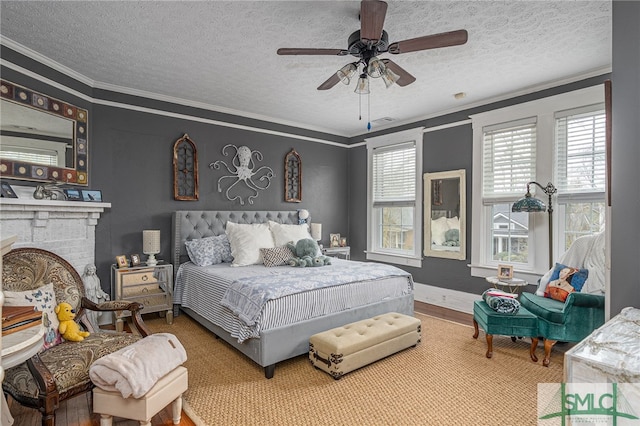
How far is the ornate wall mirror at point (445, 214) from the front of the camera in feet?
15.2

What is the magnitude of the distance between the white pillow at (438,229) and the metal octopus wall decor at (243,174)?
2691 millimetres

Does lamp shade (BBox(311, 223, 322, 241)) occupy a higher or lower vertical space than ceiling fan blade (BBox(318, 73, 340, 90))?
lower

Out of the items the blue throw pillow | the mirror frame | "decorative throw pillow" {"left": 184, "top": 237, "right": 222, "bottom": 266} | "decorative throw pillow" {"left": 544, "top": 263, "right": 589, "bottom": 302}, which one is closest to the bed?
"decorative throw pillow" {"left": 184, "top": 237, "right": 222, "bottom": 266}

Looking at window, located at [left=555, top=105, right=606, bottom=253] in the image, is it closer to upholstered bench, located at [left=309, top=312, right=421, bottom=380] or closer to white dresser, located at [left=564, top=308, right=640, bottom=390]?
upholstered bench, located at [left=309, top=312, right=421, bottom=380]

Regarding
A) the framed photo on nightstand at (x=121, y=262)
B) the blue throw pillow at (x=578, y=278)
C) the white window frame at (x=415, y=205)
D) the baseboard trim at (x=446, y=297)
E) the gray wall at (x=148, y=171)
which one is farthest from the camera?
the white window frame at (x=415, y=205)

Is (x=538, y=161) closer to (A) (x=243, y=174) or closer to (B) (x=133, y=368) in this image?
(A) (x=243, y=174)

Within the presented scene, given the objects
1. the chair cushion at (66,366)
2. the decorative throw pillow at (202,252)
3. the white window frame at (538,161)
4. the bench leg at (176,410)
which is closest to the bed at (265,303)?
the decorative throw pillow at (202,252)

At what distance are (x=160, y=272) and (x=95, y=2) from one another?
278cm

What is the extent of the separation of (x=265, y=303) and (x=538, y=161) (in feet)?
11.5

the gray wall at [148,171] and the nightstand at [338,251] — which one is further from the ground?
the gray wall at [148,171]

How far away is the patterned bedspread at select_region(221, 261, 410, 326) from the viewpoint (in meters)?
2.74

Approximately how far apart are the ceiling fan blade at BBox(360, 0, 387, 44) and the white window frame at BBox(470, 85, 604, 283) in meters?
2.72

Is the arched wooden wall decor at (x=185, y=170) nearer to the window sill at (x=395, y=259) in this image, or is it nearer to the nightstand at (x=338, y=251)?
the nightstand at (x=338, y=251)

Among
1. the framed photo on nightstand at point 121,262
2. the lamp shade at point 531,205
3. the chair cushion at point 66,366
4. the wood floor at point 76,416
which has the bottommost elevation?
the wood floor at point 76,416
